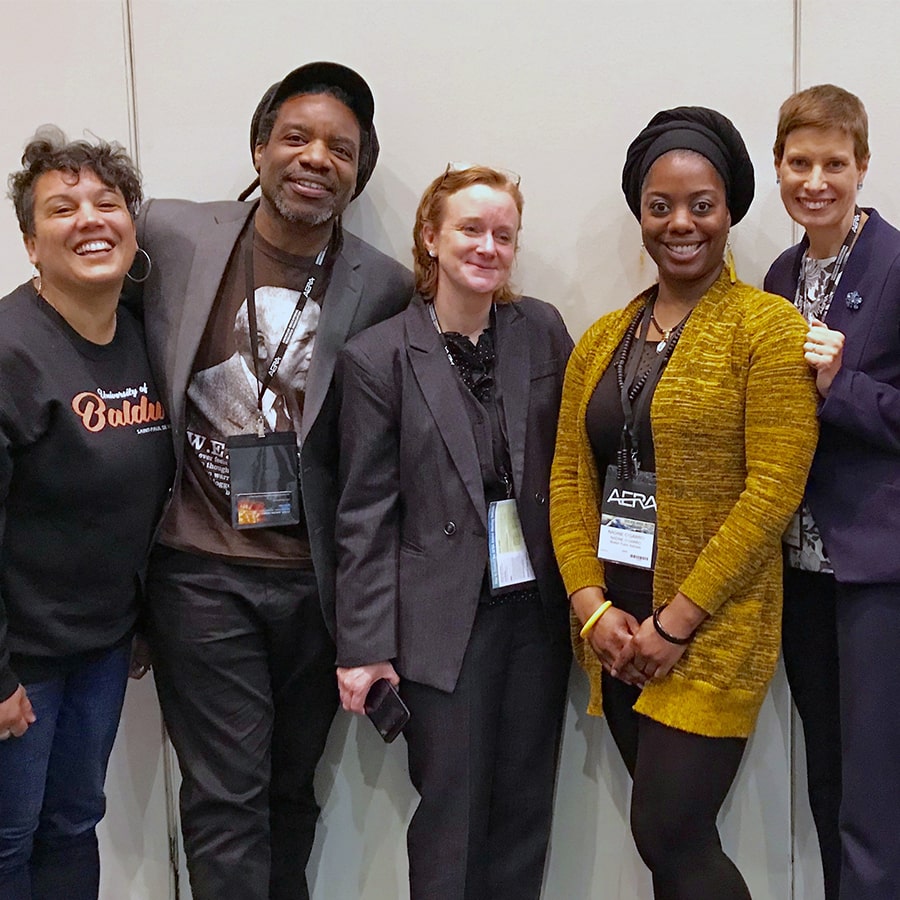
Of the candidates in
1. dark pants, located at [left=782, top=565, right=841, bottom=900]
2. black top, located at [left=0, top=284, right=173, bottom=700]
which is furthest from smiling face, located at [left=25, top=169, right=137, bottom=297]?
dark pants, located at [left=782, top=565, right=841, bottom=900]

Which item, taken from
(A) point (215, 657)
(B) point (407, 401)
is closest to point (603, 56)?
(B) point (407, 401)

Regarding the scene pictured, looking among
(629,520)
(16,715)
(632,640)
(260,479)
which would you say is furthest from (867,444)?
(16,715)

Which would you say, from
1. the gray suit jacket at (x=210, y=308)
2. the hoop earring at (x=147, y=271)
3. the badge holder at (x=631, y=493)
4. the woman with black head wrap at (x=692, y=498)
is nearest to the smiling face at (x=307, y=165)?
the gray suit jacket at (x=210, y=308)

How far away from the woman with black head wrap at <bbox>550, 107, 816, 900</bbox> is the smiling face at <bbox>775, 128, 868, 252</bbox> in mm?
88

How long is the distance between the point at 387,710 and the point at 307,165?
1.15m

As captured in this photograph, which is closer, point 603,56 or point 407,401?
point 407,401

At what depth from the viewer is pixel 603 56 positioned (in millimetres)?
2102

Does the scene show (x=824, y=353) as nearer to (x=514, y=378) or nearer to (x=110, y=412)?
(x=514, y=378)

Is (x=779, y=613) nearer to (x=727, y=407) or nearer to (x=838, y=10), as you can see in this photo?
(x=727, y=407)

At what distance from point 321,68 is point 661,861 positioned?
175cm

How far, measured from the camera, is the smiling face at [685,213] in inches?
64.7

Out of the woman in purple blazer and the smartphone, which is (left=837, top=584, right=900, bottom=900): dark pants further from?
the smartphone

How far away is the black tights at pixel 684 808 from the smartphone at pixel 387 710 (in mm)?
479

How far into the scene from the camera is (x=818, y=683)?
1860 mm
